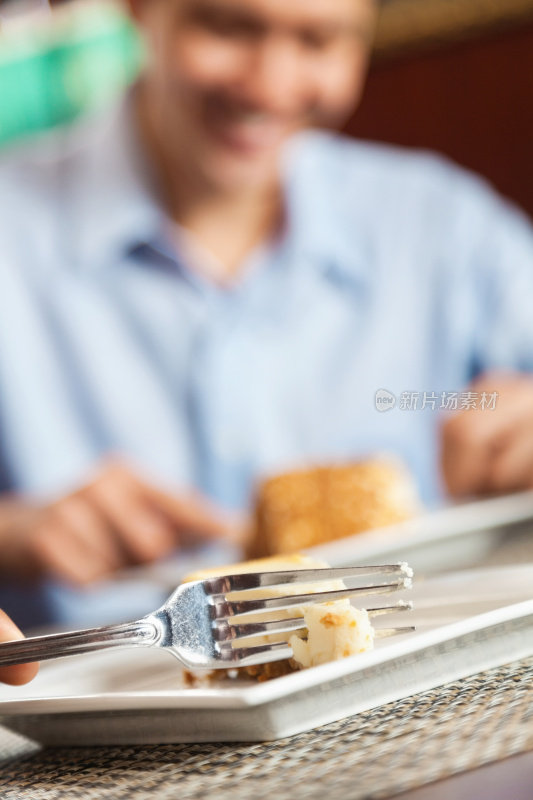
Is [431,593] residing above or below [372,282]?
below

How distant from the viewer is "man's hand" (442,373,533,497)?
95 centimetres

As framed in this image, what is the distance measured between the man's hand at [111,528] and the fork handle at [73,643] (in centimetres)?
64

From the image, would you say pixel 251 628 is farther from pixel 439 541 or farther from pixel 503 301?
pixel 503 301

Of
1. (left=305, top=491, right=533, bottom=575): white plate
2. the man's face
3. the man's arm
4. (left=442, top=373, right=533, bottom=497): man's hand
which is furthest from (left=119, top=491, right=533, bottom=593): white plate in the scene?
the man's face

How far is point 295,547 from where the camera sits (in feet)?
2.70

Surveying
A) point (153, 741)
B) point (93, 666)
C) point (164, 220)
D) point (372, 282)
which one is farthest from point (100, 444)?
point (153, 741)

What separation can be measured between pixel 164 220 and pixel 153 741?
1.31 metres

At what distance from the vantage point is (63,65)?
7.77ft

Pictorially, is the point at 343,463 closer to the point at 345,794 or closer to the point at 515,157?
the point at 345,794

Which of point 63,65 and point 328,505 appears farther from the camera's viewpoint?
point 63,65

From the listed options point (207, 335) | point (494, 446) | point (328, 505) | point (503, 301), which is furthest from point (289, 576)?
point (503, 301)

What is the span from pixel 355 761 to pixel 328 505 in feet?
1.93

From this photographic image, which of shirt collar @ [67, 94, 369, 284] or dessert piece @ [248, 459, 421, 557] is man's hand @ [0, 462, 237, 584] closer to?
dessert piece @ [248, 459, 421, 557]

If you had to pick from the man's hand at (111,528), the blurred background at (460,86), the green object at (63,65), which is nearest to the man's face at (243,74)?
the blurred background at (460,86)
